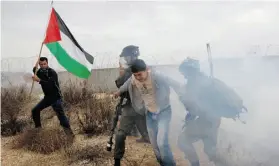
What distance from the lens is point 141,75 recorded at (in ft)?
14.4

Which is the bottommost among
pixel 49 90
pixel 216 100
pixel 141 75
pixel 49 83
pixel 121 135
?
pixel 121 135

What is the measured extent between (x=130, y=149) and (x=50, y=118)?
368cm

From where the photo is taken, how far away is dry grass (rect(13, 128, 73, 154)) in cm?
579

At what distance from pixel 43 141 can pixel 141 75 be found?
8.34 ft

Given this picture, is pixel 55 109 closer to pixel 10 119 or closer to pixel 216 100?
pixel 10 119

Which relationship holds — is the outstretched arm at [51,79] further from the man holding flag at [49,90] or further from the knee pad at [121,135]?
the knee pad at [121,135]

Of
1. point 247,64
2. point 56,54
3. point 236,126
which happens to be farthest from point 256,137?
point 56,54

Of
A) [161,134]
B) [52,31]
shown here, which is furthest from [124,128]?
[52,31]

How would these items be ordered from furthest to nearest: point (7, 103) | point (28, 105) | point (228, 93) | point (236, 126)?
point (28, 105) < point (7, 103) < point (236, 126) < point (228, 93)

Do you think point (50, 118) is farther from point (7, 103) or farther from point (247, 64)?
point (247, 64)

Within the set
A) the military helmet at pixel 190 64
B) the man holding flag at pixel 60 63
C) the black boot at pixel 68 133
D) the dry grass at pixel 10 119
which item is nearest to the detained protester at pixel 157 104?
the military helmet at pixel 190 64

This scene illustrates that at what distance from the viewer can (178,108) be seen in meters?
7.92

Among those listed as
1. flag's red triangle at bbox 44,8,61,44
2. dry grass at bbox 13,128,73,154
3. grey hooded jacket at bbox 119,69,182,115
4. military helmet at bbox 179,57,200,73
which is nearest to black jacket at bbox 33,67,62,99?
flag's red triangle at bbox 44,8,61,44

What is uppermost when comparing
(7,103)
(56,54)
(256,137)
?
(56,54)
